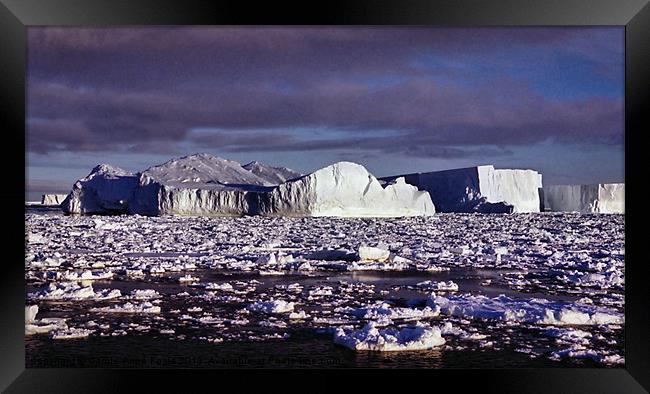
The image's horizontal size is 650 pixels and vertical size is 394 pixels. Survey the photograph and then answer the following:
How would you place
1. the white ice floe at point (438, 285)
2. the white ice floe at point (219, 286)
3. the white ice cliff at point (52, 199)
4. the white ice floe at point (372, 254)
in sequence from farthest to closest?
1. the white ice cliff at point (52, 199)
2. the white ice floe at point (372, 254)
3. the white ice floe at point (438, 285)
4. the white ice floe at point (219, 286)

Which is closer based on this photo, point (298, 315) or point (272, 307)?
point (298, 315)

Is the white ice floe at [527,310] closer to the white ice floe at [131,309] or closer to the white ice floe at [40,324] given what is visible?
the white ice floe at [131,309]

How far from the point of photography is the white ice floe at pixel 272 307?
485 cm

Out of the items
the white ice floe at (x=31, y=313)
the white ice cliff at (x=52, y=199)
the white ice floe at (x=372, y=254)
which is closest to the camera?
the white ice floe at (x=31, y=313)

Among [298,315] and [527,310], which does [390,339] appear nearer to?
[298,315]

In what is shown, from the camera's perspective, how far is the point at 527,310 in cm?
484

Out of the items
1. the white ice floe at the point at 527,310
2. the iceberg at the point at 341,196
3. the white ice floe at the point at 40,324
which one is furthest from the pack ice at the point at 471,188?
the white ice floe at the point at 40,324

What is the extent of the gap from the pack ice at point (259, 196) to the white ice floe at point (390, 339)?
1311cm

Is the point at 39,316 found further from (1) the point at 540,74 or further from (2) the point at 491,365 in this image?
(1) the point at 540,74

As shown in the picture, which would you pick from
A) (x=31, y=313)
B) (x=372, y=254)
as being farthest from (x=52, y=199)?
(x=31, y=313)
